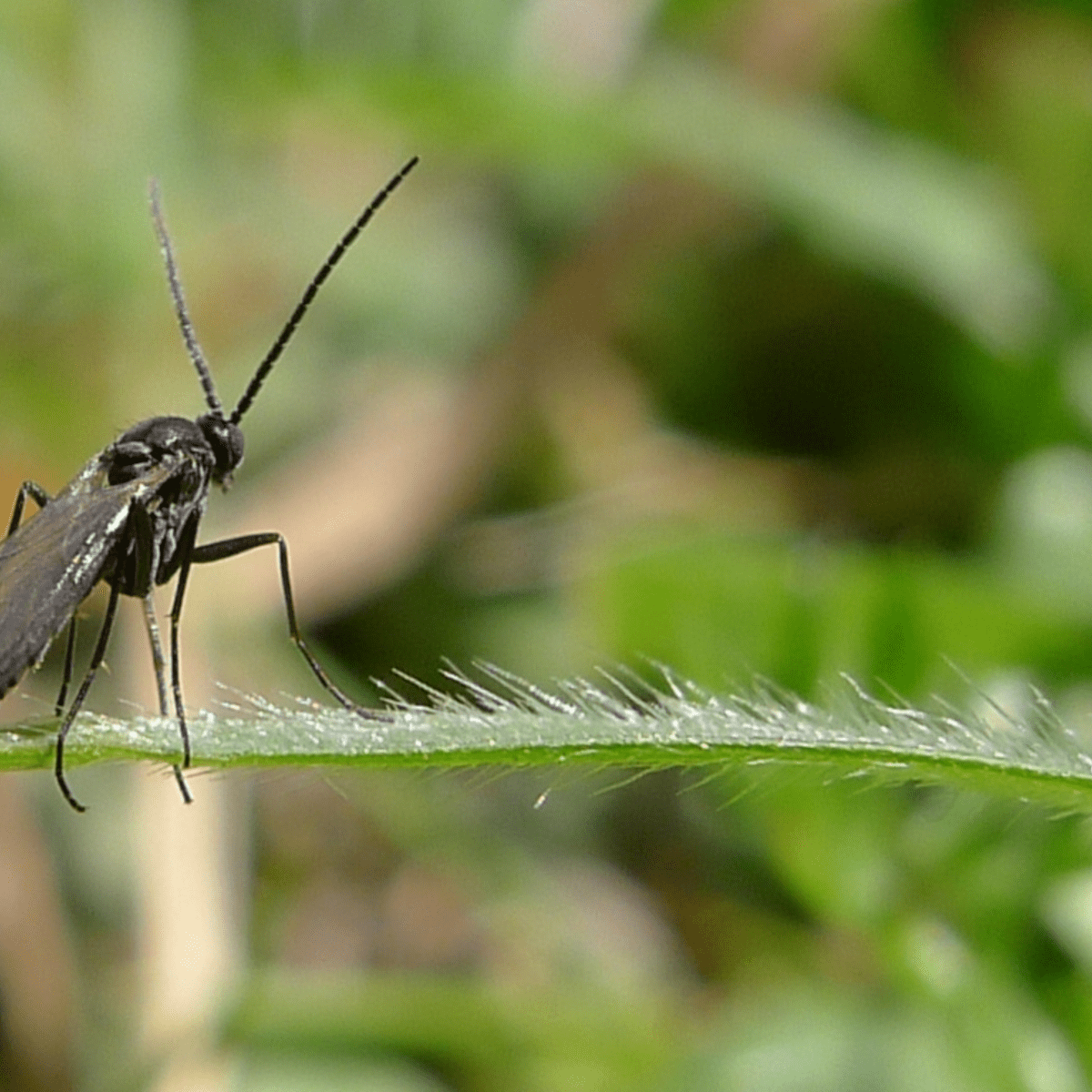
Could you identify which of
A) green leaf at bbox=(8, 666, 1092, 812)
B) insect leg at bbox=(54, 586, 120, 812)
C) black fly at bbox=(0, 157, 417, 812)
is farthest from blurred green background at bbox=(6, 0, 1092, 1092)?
green leaf at bbox=(8, 666, 1092, 812)

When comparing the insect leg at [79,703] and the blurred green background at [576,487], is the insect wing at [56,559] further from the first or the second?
the blurred green background at [576,487]

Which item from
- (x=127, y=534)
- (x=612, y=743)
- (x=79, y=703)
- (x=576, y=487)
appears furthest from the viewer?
(x=576, y=487)

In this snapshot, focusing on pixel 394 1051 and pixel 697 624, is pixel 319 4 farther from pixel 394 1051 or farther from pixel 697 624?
pixel 394 1051

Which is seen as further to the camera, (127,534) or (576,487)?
(576,487)

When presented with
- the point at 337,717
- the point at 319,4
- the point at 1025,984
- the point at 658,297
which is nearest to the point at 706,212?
the point at 658,297

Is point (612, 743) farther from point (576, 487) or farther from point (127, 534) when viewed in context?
point (576, 487)

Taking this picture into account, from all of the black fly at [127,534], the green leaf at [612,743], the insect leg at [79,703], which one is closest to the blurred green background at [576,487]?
the black fly at [127,534]

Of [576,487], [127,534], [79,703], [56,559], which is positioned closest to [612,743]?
[79,703]

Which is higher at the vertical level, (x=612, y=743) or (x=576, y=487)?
(x=612, y=743)

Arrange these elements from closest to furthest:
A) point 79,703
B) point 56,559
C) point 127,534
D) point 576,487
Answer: point 79,703 → point 56,559 → point 127,534 → point 576,487
